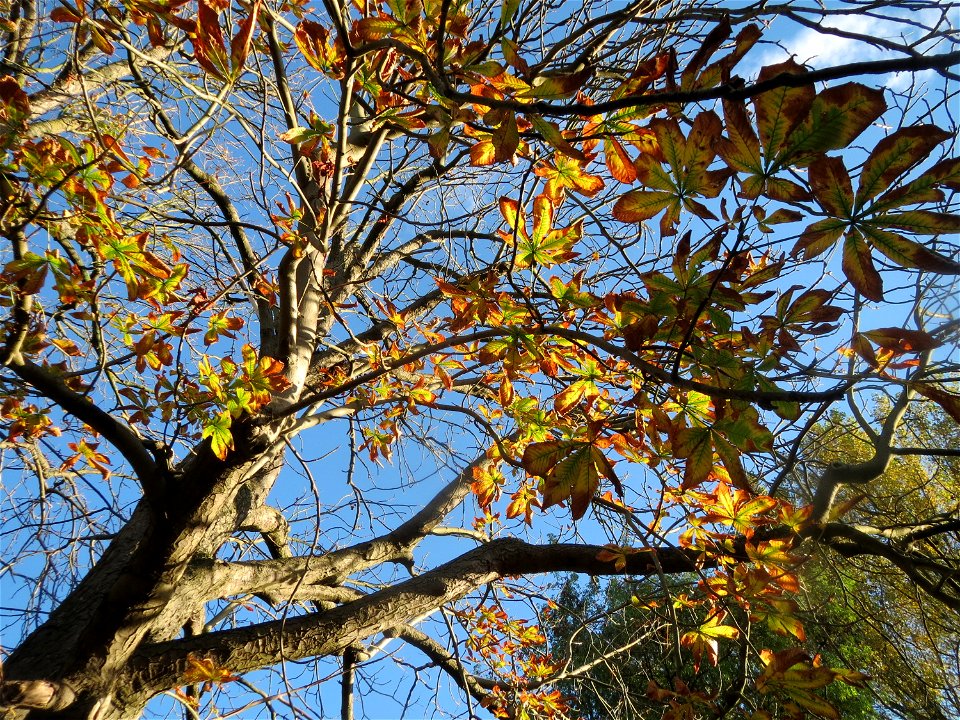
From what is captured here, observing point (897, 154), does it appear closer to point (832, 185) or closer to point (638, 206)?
point (832, 185)

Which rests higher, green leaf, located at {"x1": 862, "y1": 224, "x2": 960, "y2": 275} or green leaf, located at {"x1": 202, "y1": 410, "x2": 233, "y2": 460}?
green leaf, located at {"x1": 202, "y1": 410, "x2": 233, "y2": 460}

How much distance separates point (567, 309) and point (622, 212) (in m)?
0.30

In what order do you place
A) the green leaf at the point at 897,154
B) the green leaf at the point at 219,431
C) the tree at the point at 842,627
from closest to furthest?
the green leaf at the point at 897,154 → the green leaf at the point at 219,431 → the tree at the point at 842,627

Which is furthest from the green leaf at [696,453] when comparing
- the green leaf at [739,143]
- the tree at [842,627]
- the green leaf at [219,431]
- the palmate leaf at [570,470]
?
the green leaf at [219,431]

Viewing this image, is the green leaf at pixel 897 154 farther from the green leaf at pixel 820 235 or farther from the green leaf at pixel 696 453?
the green leaf at pixel 696 453

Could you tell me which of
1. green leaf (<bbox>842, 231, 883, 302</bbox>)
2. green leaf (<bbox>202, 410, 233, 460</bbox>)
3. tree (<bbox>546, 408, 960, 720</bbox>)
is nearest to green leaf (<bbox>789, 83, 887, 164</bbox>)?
green leaf (<bbox>842, 231, 883, 302</bbox>)

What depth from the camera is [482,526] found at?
3.00m

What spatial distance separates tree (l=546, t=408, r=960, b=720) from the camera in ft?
6.36

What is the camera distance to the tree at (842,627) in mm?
1938

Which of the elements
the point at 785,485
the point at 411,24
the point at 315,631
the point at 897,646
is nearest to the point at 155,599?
the point at 315,631

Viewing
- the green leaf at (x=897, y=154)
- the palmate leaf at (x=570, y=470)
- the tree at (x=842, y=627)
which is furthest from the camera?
the tree at (x=842, y=627)

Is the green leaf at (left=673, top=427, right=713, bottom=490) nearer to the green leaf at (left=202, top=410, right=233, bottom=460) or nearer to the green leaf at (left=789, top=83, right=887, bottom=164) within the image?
the green leaf at (left=789, top=83, right=887, bottom=164)

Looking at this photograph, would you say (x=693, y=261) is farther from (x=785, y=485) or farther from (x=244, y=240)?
(x=244, y=240)

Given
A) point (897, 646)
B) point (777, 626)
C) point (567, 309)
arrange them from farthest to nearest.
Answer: point (897, 646) < point (777, 626) < point (567, 309)
